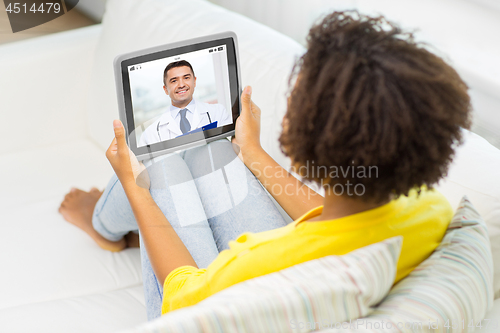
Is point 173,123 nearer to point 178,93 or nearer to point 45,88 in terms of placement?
point 178,93

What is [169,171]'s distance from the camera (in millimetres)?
886

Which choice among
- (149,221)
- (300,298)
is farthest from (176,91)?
(300,298)

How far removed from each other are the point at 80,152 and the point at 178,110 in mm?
660

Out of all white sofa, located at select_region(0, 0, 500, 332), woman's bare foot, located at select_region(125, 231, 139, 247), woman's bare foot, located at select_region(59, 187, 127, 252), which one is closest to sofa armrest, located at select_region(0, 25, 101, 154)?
white sofa, located at select_region(0, 0, 500, 332)

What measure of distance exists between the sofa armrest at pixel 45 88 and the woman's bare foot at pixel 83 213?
30 cm

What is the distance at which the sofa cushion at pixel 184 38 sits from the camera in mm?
1056

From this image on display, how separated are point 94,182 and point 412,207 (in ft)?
3.31

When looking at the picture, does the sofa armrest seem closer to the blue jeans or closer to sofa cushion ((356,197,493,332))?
the blue jeans

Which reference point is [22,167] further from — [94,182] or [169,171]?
[169,171]

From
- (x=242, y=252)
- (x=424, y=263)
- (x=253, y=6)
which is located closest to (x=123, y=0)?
(x=253, y=6)

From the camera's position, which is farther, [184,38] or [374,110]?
[184,38]

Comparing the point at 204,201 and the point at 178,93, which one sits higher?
the point at 178,93

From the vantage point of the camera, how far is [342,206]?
0.52 metres

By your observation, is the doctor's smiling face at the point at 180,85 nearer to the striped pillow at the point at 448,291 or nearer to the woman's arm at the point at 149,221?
the woman's arm at the point at 149,221
